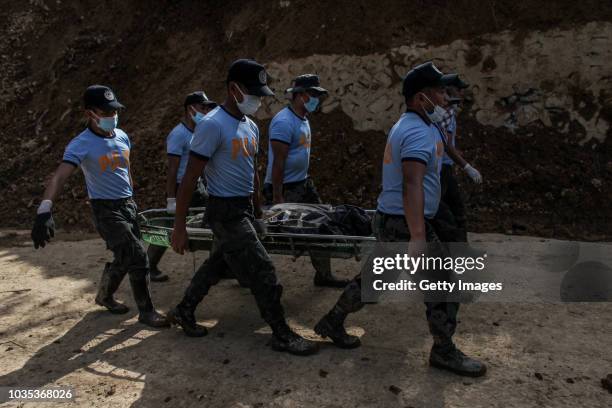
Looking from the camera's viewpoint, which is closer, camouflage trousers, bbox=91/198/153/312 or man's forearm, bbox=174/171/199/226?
man's forearm, bbox=174/171/199/226

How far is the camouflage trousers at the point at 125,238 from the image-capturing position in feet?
16.9

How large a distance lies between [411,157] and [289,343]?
1779mm

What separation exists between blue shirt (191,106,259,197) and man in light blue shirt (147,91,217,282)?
6.24 ft

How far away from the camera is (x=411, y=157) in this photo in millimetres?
3697

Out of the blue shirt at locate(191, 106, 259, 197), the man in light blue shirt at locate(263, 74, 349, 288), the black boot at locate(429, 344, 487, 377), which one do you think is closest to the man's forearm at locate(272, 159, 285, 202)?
the man in light blue shirt at locate(263, 74, 349, 288)

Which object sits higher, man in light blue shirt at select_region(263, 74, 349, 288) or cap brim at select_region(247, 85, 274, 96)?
cap brim at select_region(247, 85, 274, 96)

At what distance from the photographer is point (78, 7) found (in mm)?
16719

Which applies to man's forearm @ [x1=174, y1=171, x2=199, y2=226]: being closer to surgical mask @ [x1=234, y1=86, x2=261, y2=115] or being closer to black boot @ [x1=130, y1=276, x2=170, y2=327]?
surgical mask @ [x1=234, y1=86, x2=261, y2=115]

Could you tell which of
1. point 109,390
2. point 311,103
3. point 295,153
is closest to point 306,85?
point 311,103

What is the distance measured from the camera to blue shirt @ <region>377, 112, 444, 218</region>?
3729 mm

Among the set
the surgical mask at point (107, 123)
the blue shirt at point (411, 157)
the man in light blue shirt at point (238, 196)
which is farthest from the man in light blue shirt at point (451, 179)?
the surgical mask at point (107, 123)

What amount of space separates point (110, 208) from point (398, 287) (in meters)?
2.67

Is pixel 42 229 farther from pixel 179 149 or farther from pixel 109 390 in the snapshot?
pixel 179 149

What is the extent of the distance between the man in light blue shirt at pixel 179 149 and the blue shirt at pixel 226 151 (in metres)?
1.90
